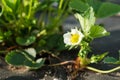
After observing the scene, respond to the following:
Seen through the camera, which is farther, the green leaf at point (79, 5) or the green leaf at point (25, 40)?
the green leaf at point (25, 40)

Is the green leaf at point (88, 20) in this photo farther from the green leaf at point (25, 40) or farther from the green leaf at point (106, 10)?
the green leaf at point (25, 40)

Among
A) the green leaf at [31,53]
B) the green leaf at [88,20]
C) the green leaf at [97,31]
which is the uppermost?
the green leaf at [88,20]

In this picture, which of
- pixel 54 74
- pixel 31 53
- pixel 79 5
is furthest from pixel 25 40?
pixel 79 5

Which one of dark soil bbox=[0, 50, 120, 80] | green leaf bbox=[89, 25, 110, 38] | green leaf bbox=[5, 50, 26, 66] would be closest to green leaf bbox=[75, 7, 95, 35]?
green leaf bbox=[89, 25, 110, 38]

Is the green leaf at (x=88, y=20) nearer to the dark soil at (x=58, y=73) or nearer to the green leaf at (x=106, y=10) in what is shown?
the green leaf at (x=106, y=10)

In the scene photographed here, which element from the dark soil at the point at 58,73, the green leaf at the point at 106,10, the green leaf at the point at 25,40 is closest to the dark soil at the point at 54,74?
the dark soil at the point at 58,73

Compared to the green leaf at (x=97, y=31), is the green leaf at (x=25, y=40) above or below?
below

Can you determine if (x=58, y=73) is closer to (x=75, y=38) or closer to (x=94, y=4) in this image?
(x=75, y=38)
